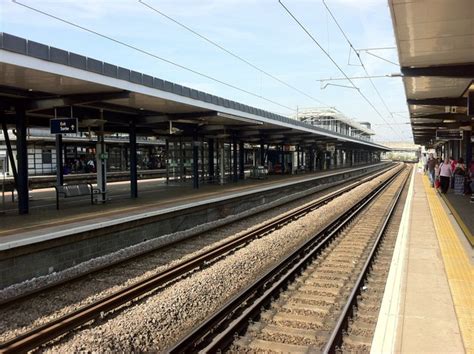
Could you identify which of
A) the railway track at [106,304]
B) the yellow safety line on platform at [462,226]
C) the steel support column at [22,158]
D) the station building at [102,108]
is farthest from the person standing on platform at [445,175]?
the steel support column at [22,158]

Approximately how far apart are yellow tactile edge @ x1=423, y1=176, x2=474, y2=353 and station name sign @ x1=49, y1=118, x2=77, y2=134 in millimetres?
9886

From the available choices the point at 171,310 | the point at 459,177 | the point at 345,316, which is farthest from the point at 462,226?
the point at 459,177

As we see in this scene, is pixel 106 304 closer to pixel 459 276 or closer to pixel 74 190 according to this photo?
pixel 459 276

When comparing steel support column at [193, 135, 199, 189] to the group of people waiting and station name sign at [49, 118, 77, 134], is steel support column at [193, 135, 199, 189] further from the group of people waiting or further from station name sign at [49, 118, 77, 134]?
the group of people waiting

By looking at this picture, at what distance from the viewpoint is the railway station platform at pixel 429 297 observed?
15.6 feet

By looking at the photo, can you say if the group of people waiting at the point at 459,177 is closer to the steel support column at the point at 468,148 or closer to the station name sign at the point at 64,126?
the steel support column at the point at 468,148

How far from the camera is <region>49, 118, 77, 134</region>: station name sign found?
1328cm

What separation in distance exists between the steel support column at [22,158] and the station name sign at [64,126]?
0.93 m

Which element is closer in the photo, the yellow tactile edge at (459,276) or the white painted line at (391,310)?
the white painted line at (391,310)

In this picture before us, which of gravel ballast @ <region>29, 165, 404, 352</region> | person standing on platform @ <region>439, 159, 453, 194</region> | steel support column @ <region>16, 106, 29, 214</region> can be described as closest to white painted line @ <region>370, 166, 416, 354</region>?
gravel ballast @ <region>29, 165, 404, 352</region>

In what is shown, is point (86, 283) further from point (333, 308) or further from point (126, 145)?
point (126, 145)

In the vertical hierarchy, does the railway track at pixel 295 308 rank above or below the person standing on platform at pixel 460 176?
below

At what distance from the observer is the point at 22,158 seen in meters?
12.6

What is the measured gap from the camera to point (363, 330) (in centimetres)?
597
